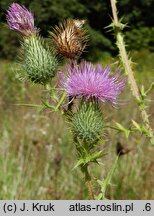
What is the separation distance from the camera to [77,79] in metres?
1.70

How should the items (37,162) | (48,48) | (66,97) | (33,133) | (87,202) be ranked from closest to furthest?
(87,202) → (66,97) → (48,48) → (37,162) → (33,133)

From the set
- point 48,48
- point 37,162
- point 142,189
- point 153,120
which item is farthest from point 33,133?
point 48,48

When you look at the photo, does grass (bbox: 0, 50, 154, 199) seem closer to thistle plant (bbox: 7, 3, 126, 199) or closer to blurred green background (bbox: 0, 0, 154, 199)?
blurred green background (bbox: 0, 0, 154, 199)

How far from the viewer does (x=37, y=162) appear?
4.04 m

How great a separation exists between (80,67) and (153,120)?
128 inches

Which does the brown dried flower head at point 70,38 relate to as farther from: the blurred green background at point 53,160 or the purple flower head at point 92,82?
the blurred green background at point 53,160

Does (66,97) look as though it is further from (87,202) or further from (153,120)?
(153,120)

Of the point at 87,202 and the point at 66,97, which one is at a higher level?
the point at 66,97

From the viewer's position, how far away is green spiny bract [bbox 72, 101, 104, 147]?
Result: 63.1 inches

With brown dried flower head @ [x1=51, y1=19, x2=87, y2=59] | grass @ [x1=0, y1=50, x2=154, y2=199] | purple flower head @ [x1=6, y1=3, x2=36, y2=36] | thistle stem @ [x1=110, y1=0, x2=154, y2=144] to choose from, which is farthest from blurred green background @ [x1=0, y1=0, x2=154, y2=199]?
thistle stem @ [x1=110, y1=0, x2=154, y2=144]

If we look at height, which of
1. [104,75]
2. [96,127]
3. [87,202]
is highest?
[104,75]

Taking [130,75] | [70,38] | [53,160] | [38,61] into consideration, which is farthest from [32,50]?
[53,160]

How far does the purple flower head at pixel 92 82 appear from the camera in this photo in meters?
1.68

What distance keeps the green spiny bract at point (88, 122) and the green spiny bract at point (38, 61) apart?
15 centimetres
